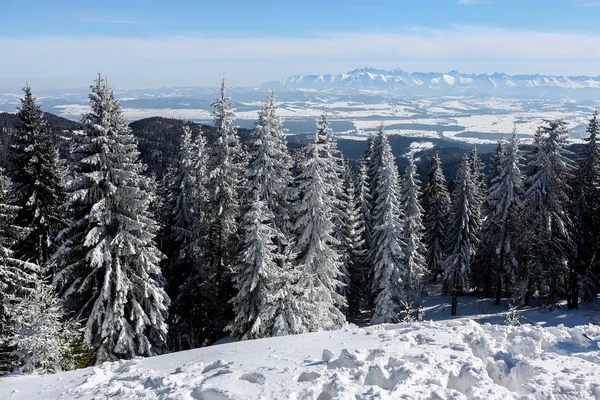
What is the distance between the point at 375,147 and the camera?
128ft

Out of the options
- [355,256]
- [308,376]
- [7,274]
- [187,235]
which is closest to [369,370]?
[308,376]

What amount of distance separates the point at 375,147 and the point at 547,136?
554 inches

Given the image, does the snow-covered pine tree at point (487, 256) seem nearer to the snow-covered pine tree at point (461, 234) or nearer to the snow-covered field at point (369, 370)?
the snow-covered pine tree at point (461, 234)

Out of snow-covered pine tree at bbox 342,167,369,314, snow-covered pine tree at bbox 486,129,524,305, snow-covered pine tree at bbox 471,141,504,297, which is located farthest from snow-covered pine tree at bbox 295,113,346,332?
snow-covered pine tree at bbox 471,141,504,297

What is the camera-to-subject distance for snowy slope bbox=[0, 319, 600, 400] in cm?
841

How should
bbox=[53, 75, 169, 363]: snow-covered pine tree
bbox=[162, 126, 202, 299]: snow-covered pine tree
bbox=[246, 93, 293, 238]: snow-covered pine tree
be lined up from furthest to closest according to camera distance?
1. bbox=[162, 126, 202, 299]: snow-covered pine tree
2. bbox=[246, 93, 293, 238]: snow-covered pine tree
3. bbox=[53, 75, 169, 363]: snow-covered pine tree

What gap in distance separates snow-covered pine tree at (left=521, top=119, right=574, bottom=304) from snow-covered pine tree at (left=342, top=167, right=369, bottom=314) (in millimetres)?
11674

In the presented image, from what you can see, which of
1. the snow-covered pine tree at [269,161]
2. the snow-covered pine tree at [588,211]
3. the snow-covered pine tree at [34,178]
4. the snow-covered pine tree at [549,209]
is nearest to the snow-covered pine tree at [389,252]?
the snow-covered pine tree at [549,209]

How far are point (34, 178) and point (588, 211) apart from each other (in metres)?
33.0

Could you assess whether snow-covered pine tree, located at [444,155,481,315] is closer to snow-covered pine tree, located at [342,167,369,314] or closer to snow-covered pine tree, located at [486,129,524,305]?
snow-covered pine tree, located at [486,129,524,305]

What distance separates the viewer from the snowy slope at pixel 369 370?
8414mm

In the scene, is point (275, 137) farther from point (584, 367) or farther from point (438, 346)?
point (584, 367)

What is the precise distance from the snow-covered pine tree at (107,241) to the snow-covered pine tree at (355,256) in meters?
16.1

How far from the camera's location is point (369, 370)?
8.98 meters
